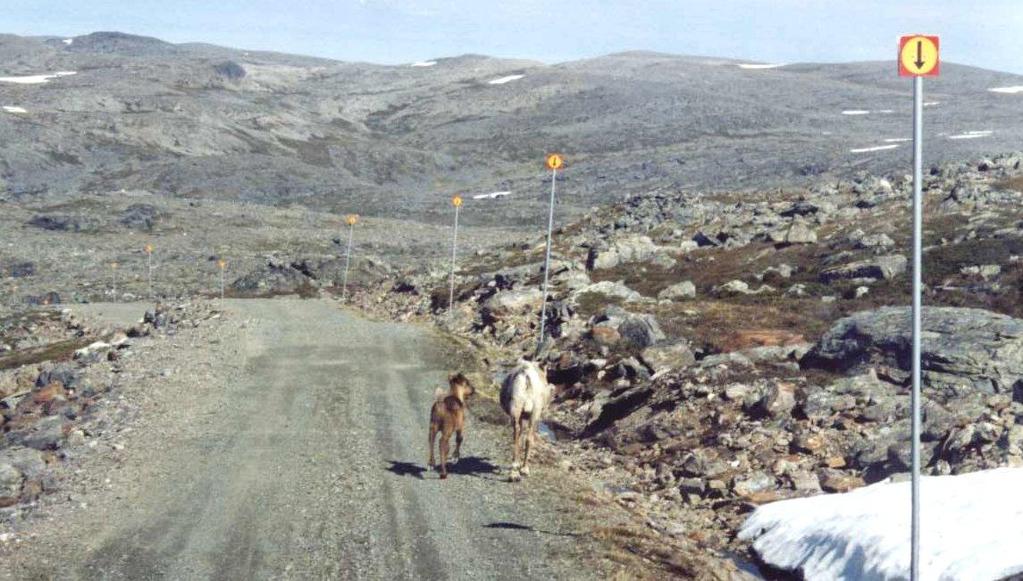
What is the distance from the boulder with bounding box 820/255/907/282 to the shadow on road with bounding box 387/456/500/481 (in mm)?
19158

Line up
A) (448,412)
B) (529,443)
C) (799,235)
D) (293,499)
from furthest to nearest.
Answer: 1. (799,235)
2. (529,443)
3. (448,412)
4. (293,499)

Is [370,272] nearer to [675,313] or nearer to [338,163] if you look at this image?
[675,313]

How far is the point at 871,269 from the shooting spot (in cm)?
3288

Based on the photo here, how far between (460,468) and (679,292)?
18.9m

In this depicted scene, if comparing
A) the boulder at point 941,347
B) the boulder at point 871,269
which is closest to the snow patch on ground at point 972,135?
the boulder at point 871,269

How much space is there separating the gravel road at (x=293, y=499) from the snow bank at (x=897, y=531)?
273 cm

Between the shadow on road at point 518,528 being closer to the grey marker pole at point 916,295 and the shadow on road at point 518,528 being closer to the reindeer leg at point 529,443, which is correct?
the reindeer leg at point 529,443

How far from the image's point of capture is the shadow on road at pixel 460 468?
1668cm

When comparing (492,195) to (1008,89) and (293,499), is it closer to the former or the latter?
(1008,89)

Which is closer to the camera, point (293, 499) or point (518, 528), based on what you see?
point (518, 528)

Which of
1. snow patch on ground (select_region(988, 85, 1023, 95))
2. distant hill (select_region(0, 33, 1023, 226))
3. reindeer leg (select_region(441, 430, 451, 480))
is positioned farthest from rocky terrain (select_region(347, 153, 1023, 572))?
snow patch on ground (select_region(988, 85, 1023, 95))

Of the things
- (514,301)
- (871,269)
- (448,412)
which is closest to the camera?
(448,412)

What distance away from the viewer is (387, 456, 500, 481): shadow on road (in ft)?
54.7

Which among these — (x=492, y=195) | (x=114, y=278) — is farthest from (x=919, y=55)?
(x=492, y=195)
